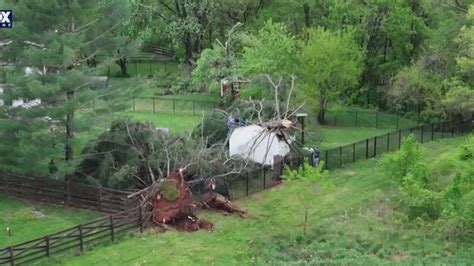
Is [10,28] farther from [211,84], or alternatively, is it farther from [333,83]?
[333,83]

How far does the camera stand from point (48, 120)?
29578mm

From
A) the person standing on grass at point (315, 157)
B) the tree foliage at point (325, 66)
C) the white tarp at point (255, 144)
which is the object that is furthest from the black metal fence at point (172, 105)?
the white tarp at point (255, 144)

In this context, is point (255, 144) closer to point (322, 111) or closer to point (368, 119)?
point (322, 111)

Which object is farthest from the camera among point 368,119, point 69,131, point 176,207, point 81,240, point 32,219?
point 368,119

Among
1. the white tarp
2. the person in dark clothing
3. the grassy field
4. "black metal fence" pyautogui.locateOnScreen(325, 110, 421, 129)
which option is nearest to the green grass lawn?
the person in dark clothing

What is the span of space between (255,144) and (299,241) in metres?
8.02

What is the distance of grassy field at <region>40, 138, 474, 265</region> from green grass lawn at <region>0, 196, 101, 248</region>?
10.7 feet

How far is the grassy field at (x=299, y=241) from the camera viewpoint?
23039 millimetres

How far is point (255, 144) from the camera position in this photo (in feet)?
105

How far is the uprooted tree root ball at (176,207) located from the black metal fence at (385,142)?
9.67 m

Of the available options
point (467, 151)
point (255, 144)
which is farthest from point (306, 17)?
point (467, 151)

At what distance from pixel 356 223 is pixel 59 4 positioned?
580 inches

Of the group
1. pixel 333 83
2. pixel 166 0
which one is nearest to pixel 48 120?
pixel 333 83

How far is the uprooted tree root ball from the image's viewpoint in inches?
1022
